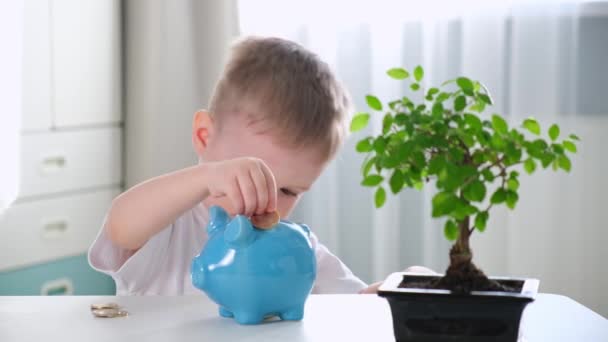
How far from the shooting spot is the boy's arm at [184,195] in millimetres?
959

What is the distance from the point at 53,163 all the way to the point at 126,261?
133 centimetres

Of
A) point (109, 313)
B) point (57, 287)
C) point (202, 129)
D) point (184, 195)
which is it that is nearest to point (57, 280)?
point (57, 287)

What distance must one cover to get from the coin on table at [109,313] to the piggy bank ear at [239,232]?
13cm

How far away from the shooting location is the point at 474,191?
2.42 feet

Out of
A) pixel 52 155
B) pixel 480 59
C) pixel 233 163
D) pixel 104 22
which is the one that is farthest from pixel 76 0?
pixel 233 163

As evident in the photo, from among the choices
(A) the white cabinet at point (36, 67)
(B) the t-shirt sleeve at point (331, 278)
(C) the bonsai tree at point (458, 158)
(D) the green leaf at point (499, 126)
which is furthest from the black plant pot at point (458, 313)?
(A) the white cabinet at point (36, 67)

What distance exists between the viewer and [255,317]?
3.00ft

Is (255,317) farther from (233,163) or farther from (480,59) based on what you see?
(480,59)

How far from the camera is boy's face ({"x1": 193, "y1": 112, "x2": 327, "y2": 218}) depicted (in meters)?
1.33

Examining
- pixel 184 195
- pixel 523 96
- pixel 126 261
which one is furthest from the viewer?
pixel 523 96

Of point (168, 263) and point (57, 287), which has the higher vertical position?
point (168, 263)

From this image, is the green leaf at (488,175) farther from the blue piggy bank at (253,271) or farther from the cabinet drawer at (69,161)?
the cabinet drawer at (69,161)

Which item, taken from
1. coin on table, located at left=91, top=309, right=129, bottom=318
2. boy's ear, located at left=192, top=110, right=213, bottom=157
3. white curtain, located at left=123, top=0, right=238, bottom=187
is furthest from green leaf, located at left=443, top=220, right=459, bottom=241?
white curtain, located at left=123, top=0, right=238, bottom=187

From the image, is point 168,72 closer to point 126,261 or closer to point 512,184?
point 126,261
